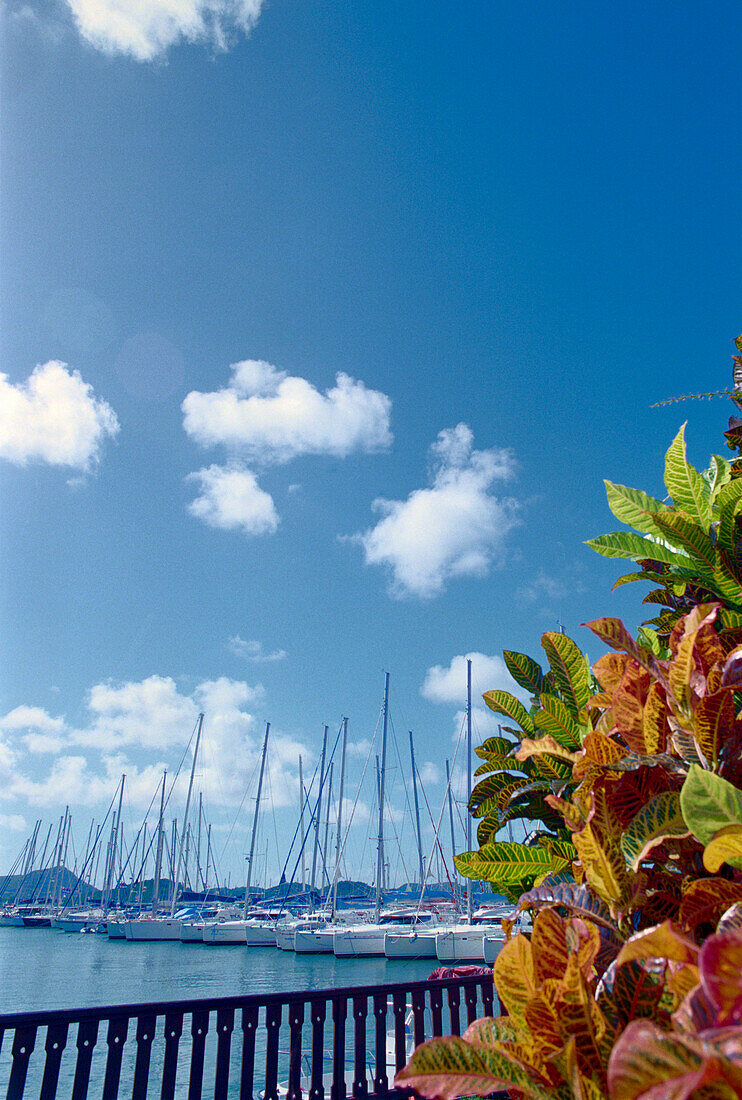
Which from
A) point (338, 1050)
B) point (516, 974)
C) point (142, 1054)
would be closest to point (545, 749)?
point (516, 974)

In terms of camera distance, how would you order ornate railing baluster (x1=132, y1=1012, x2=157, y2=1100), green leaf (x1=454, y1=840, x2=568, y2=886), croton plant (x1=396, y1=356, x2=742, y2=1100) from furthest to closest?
ornate railing baluster (x1=132, y1=1012, x2=157, y2=1100), green leaf (x1=454, y1=840, x2=568, y2=886), croton plant (x1=396, y1=356, x2=742, y2=1100)

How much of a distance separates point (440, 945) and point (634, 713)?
118 feet

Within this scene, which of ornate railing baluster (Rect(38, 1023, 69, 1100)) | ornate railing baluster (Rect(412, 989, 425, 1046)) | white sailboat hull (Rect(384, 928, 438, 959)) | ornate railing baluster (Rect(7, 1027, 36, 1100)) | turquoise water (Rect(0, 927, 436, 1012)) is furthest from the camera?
white sailboat hull (Rect(384, 928, 438, 959))

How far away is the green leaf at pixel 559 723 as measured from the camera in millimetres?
1634

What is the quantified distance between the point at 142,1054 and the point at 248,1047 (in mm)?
751

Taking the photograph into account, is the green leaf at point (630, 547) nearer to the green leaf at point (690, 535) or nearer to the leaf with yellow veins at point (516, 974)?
the green leaf at point (690, 535)

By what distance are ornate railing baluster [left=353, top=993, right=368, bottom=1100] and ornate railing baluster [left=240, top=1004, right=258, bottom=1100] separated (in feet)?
2.44

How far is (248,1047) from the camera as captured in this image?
13.6 feet

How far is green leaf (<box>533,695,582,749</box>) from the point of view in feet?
5.36

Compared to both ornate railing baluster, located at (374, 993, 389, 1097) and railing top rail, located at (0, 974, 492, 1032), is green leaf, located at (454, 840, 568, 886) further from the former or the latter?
ornate railing baluster, located at (374, 993, 389, 1097)

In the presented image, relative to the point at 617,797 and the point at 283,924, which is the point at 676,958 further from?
the point at 283,924

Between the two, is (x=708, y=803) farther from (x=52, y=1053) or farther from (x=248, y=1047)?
(x=248, y=1047)

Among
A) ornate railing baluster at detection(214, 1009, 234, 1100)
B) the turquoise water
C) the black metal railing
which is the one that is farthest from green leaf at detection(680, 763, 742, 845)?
the turquoise water

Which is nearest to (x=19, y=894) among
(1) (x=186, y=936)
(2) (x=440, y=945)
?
(1) (x=186, y=936)
